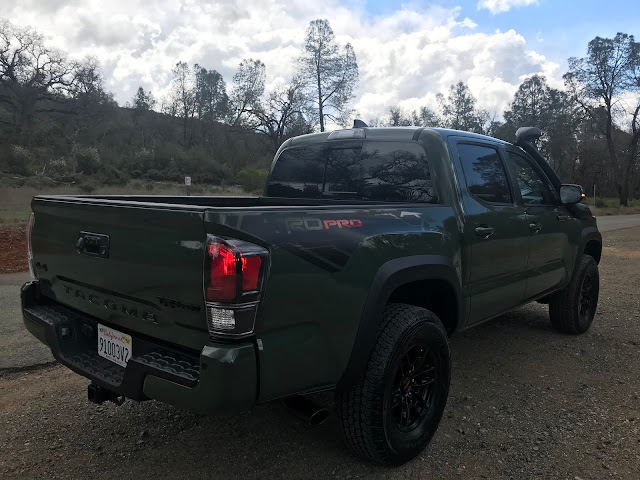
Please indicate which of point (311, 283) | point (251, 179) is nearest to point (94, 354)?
point (311, 283)

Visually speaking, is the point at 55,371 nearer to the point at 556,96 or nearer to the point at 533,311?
the point at 533,311

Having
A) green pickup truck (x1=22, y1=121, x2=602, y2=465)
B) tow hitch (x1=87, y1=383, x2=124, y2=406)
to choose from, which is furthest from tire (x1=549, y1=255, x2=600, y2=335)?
tow hitch (x1=87, y1=383, x2=124, y2=406)

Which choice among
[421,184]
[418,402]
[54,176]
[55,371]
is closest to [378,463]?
[418,402]

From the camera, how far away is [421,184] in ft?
10.8

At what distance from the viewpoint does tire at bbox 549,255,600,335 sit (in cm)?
483

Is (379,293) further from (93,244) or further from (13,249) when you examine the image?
(13,249)

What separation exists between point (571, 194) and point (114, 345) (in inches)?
152

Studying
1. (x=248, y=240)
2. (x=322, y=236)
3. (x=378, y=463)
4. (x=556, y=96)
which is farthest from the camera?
(x=556, y=96)

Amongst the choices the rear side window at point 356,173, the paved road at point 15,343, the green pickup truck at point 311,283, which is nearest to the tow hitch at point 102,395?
the green pickup truck at point 311,283

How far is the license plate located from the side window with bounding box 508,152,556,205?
319cm

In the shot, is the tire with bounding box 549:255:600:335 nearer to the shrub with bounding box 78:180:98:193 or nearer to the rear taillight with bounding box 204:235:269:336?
the rear taillight with bounding box 204:235:269:336

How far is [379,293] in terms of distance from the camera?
2486 millimetres

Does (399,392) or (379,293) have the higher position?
(379,293)

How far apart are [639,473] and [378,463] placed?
4.62ft
